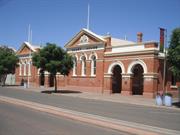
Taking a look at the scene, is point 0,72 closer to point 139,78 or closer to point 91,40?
point 91,40

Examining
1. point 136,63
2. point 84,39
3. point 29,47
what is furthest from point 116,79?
point 29,47

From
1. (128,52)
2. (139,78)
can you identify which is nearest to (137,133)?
(128,52)

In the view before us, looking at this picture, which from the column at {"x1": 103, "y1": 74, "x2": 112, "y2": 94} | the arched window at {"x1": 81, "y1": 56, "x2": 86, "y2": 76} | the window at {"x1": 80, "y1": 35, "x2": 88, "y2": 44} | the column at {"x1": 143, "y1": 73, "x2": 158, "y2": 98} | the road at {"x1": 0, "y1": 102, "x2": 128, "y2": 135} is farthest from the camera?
the arched window at {"x1": 81, "y1": 56, "x2": 86, "y2": 76}

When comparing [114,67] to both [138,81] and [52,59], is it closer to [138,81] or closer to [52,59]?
[138,81]

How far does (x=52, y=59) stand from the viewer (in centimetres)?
4025

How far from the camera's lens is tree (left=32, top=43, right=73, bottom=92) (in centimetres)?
3941

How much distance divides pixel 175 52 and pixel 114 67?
15.5m

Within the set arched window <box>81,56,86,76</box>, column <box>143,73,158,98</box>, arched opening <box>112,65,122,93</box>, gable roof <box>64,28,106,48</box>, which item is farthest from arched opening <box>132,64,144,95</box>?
arched window <box>81,56,86,76</box>

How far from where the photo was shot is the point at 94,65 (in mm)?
43594

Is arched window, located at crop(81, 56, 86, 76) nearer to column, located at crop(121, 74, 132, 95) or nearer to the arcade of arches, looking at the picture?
the arcade of arches

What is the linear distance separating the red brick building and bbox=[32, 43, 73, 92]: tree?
427 centimetres

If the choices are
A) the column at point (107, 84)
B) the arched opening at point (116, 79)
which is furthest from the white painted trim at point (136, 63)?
the arched opening at point (116, 79)

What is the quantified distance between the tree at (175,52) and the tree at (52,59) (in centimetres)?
1612

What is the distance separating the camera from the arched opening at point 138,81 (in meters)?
40.2
